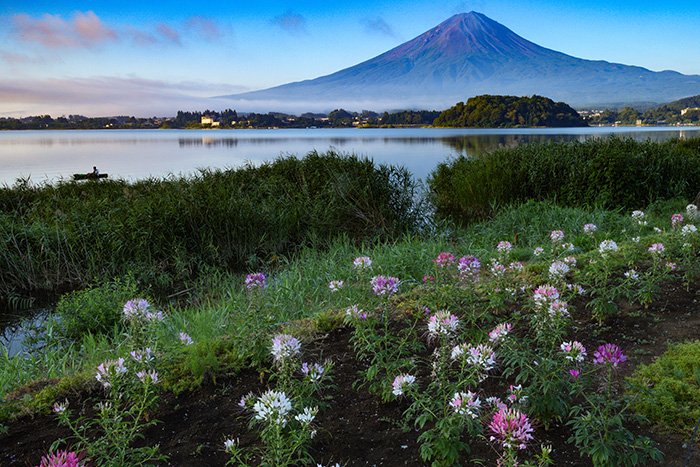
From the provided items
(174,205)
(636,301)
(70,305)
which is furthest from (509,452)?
(174,205)

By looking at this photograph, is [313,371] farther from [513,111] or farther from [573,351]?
[513,111]

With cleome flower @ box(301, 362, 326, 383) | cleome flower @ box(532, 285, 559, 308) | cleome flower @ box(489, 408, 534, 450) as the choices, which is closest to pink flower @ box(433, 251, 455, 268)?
cleome flower @ box(532, 285, 559, 308)

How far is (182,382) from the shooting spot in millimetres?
3162

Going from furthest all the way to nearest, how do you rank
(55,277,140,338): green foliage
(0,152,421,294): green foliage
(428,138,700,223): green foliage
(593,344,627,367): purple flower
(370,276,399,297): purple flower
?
(428,138,700,223): green foliage → (0,152,421,294): green foliage → (55,277,140,338): green foliage → (370,276,399,297): purple flower → (593,344,627,367): purple flower

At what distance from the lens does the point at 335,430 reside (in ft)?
8.57

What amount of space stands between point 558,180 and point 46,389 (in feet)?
38.2

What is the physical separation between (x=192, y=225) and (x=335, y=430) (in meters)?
7.92

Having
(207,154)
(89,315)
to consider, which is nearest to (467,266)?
(89,315)

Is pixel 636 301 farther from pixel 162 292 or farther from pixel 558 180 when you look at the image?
pixel 558 180

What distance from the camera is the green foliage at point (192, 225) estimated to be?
356 inches

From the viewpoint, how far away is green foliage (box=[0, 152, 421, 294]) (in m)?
9.04

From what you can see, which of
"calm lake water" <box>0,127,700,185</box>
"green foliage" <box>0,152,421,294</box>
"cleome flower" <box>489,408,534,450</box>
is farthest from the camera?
"calm lake water" <box>0,127,700,185</box>

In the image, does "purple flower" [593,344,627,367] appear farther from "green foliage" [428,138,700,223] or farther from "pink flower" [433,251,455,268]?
"green foliage" [428,138,700,223]

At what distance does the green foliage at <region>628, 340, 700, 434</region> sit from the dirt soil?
11 centimetres
